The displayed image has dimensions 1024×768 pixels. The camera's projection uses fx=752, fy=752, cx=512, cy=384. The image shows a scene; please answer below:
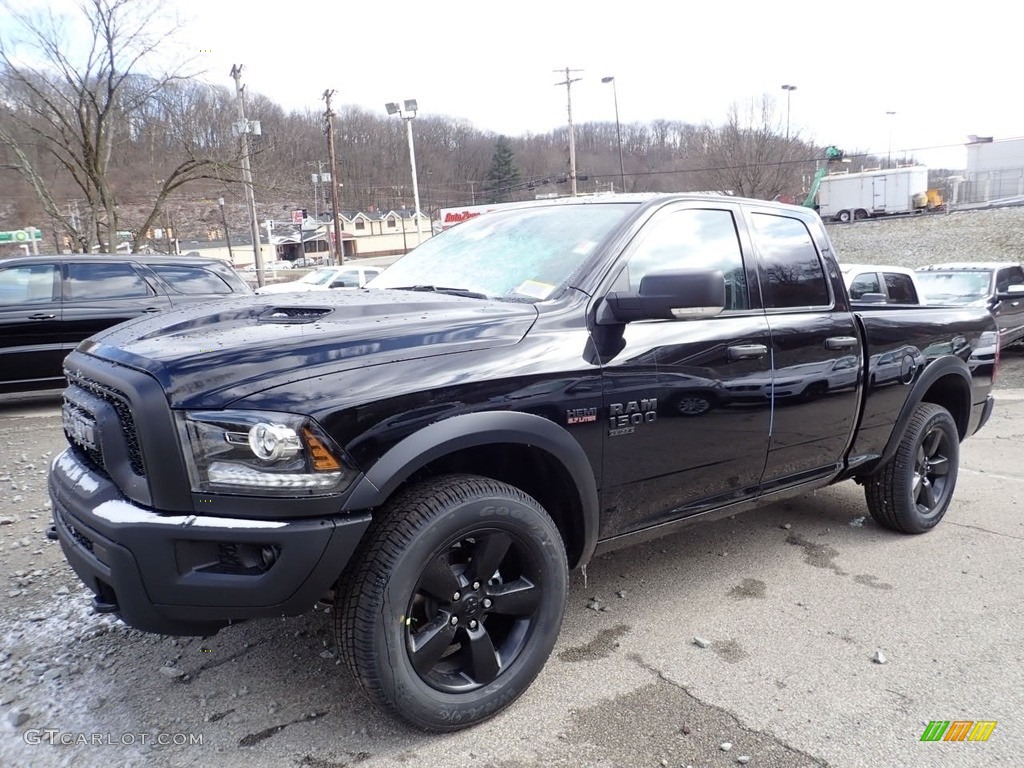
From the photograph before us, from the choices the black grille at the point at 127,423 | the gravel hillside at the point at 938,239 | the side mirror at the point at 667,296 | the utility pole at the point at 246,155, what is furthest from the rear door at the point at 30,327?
the gravel hillside at the point at 938,239

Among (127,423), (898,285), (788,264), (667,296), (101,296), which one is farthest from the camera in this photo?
(898,285)

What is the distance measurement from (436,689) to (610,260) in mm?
1741

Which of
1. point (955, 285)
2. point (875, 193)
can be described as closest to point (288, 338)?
point (955, 285)

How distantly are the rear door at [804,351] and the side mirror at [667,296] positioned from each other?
0.91 meters

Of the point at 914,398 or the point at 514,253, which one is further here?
the point at 914,398

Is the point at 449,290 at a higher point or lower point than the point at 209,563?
higher

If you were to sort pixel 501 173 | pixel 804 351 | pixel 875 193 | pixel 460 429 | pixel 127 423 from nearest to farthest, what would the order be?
pixel 127 423 → pixel 460 429 → pixel 804 351 → pixel 875 193 → pixel 501 173

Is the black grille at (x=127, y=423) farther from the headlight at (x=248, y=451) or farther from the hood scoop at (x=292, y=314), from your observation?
the hood scoop at (x=292, y=314)

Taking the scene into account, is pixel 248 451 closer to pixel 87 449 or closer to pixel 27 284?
pixel 87 449

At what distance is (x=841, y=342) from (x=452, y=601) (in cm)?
245

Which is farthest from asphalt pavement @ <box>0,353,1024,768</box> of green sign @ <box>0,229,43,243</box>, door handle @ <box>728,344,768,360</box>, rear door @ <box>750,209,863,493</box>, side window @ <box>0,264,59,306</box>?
green sign @ <box>0,229,43,243</box>

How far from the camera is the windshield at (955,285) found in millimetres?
12188

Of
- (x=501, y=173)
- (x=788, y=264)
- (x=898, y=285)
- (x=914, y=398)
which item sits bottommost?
(x=914, y=398)

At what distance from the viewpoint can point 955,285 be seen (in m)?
12.6
